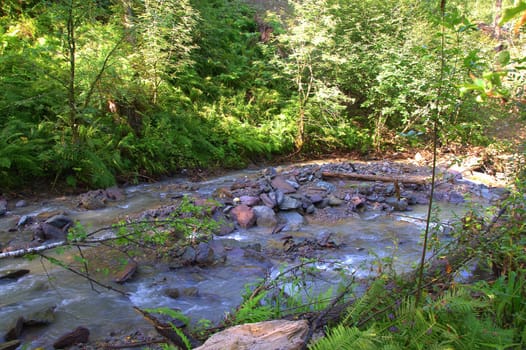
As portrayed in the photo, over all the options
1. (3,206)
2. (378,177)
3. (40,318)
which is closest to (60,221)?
(3,206)

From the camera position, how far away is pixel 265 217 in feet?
24.2

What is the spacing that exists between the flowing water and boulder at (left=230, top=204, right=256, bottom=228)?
0.19 m

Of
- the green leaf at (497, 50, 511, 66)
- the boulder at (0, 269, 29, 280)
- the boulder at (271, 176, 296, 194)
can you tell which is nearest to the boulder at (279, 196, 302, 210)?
the boulder at (271, 176, 296, 194)

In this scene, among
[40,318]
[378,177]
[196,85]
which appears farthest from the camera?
[196,85]

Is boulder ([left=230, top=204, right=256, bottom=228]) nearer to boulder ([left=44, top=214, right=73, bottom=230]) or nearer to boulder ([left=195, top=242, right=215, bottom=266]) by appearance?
boulder ([left=195, top=242, right=215, bottom=266])

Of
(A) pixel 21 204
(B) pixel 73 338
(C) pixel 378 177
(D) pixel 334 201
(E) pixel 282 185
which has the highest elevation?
(A) pixel 21 204

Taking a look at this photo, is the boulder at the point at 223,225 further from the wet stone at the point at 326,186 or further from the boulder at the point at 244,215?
the wet stone at the point at 326,186

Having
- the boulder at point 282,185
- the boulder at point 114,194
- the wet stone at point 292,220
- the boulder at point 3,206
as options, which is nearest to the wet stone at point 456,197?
the boulder at point 282,185

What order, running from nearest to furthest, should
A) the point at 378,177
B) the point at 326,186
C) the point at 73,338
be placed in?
the point at 73,338, the point at 326,186, the point at 378,177

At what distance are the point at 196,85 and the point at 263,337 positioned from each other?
490 inches

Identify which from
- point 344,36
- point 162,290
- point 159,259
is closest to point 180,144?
point 159,259

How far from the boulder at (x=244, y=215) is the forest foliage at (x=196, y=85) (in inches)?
130

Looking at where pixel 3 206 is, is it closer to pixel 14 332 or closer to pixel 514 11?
pixel 14 332

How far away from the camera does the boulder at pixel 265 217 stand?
7281 millimetres
